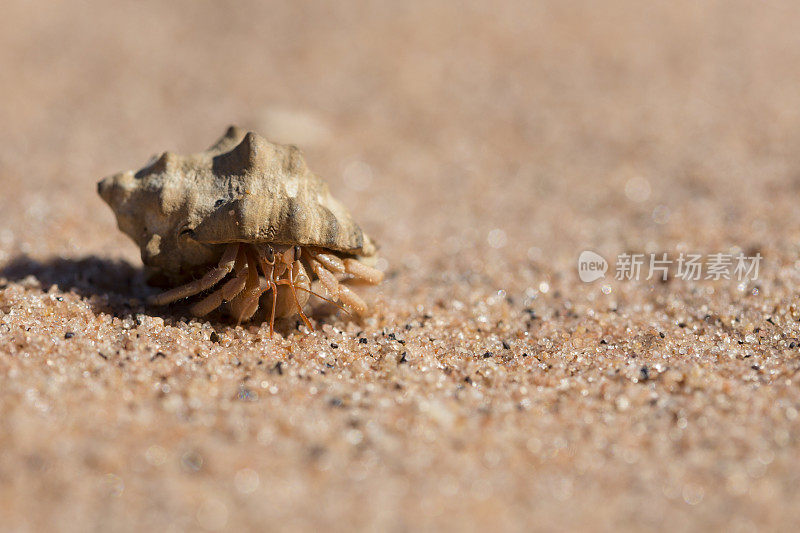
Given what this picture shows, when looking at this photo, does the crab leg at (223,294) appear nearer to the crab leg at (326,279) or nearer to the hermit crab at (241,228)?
the hermit crab at (241,228)

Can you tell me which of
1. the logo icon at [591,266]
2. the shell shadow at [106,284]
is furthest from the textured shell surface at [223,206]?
the logo icon at [591,266]

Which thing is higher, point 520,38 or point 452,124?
point 520,38

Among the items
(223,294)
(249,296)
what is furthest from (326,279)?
(223,294)

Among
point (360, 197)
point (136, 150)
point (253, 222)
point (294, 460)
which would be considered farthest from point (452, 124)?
point (294, 460)

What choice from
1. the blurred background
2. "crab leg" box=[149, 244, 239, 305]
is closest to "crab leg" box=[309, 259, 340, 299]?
"crab leg" box=[149, 244, 239, 305]

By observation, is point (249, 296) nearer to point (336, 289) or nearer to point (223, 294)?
point (223, 294)

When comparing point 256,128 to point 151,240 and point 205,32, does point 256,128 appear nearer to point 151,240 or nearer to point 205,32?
point 205,32
